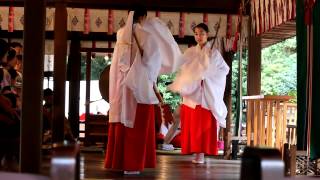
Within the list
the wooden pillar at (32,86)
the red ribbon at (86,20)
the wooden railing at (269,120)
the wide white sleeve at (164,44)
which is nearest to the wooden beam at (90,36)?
the red ribbon at (86,20)

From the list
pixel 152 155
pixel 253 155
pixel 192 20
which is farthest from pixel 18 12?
pixel 253 155

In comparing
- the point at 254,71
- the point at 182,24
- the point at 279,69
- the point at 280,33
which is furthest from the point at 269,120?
the point at 279,69

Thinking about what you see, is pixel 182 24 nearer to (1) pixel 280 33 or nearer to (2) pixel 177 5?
(2) pixel 177 5

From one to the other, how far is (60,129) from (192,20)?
360 cm

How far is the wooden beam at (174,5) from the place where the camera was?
23.6 ft

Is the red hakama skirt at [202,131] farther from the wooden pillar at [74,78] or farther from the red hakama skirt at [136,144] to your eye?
the wooden pillar at [74,78]

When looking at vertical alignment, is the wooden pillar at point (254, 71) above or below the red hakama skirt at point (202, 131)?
above

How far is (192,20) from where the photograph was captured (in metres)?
7.61

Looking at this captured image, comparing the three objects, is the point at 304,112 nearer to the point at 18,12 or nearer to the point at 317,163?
the point at 317,163

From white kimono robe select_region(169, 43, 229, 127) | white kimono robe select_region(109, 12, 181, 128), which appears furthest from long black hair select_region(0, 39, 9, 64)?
white kimono robe select_region(169, 43, 229, 127)

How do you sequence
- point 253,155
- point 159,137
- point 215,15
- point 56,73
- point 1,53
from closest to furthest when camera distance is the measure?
1. point 253,155
2. point 1,53
3. point 56,73
4. point 215,15
5. point 159,137

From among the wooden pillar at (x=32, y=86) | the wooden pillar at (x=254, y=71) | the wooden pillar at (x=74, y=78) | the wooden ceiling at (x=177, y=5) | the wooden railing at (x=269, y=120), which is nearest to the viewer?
the wooden pillar at (x=32, y=86)

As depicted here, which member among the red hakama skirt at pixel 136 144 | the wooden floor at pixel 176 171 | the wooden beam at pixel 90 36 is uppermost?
the wooden beam at pixel 90 36

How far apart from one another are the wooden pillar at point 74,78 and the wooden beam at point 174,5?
5.87 feet
